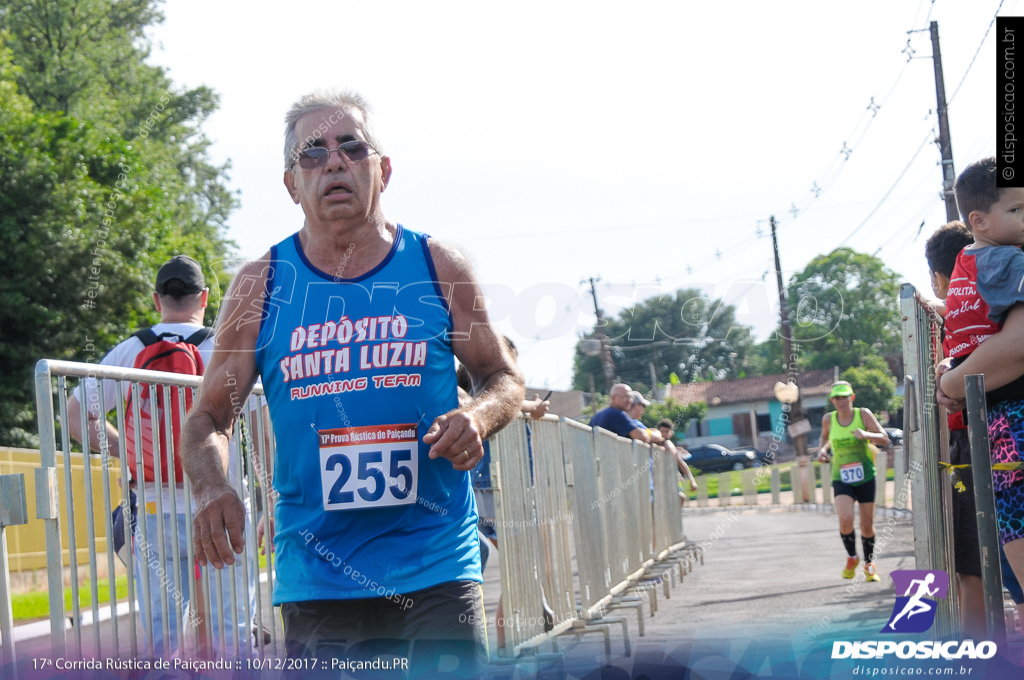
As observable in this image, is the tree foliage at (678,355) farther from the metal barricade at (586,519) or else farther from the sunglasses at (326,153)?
the sunglasses at (326,153)

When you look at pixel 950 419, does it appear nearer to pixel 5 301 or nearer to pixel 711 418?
pixel 5 301

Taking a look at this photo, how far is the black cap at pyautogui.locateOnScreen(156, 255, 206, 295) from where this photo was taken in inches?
209

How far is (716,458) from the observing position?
173ft

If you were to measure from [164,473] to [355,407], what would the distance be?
1.80 meters

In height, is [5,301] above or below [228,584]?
above

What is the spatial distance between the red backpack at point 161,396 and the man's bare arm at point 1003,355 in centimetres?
275

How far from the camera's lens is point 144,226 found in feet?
80.8

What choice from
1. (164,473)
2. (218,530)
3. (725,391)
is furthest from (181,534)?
(725,391)

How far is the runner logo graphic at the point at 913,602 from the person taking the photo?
9.60ft

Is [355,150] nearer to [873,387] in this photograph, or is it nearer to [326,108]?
[326,108]

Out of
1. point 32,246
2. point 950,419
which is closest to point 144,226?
point 32,246

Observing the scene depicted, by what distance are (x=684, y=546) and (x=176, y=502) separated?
11.1 meters

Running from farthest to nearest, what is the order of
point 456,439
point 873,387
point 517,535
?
point 873,387, point 517,535, point 456,439

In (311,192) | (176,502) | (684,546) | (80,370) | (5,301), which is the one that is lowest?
(684,546)
